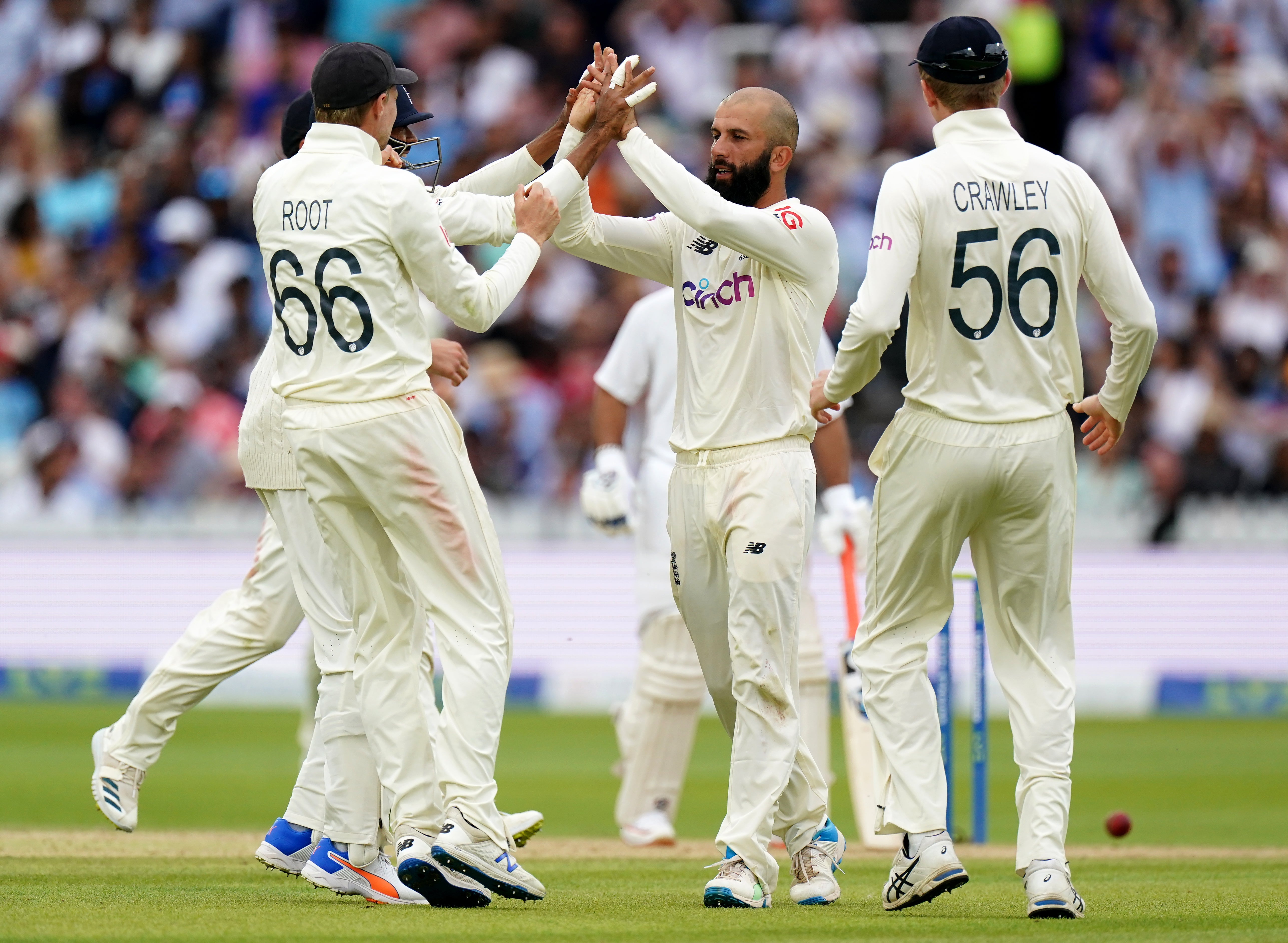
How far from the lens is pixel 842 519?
26.1 ft

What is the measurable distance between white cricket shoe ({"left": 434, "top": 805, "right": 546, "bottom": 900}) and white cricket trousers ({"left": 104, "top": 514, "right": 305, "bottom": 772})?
5.04 ft

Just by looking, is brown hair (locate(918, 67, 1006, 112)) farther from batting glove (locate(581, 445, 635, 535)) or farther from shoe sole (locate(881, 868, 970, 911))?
batting glove (locate(581, 445, 635, 535))

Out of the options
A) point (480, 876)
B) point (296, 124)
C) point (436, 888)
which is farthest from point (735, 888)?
point (296, 124)

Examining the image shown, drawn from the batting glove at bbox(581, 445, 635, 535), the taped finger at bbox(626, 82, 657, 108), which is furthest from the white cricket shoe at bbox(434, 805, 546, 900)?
the batting glove at bbox(581, 445, 635, 535)

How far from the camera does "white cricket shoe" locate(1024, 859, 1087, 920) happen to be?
5.38 meters

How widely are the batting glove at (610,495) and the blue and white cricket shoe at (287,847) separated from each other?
218cm

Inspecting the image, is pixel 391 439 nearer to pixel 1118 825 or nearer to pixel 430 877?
pixel 430 877

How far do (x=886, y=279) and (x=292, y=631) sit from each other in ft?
8.37

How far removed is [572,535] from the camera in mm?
13445

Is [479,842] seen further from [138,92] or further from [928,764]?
[138,92]

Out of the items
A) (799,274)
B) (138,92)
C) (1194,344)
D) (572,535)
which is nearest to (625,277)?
(572,535)

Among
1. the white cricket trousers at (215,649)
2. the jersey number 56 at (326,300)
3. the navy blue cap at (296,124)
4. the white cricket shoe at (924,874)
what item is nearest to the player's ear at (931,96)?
the jersey number 56 at (326,300)

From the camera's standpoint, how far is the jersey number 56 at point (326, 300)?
5.45m

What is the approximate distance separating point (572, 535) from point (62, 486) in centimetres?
415
